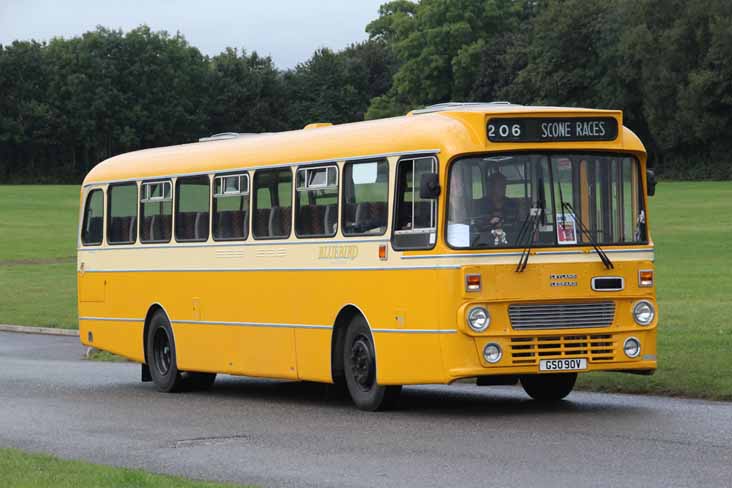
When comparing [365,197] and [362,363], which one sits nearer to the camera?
[362,363]

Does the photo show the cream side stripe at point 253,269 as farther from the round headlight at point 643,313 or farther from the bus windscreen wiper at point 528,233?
the round headlight at point 643,313

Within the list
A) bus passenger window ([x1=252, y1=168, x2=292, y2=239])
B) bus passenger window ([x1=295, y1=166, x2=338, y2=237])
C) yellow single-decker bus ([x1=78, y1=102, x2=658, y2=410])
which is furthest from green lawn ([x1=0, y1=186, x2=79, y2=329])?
bus passenger window ([x1=295, y1=166, x2=338, y2=237])

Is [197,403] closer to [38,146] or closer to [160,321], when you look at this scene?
[160,321]

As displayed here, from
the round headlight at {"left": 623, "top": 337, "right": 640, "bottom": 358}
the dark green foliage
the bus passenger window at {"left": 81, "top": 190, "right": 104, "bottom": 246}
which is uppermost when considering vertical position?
the dark green foliage

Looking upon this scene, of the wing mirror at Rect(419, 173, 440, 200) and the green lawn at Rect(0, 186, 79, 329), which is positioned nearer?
the wing mirror at Rect(419, 173, 440, 200)

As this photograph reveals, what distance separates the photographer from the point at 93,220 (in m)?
23.8

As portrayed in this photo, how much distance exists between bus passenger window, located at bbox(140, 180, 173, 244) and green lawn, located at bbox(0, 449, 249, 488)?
9017mm

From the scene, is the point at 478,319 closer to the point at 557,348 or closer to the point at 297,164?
the point at 557,348

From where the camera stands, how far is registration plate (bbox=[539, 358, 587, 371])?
15.5 metres

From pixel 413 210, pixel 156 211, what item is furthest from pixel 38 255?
pixel 413 210

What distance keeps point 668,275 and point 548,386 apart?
24307 millimetres

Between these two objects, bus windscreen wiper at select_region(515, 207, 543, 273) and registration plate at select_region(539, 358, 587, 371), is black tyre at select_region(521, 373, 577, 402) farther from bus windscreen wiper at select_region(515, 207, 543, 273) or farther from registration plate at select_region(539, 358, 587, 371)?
bus windscreen wiper at select_region(515, 207, 543, 273)

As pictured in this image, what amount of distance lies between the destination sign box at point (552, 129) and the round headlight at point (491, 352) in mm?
1937

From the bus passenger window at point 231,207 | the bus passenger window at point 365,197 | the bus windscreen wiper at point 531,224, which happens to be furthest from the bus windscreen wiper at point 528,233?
the bus passenger window at point 231,207
